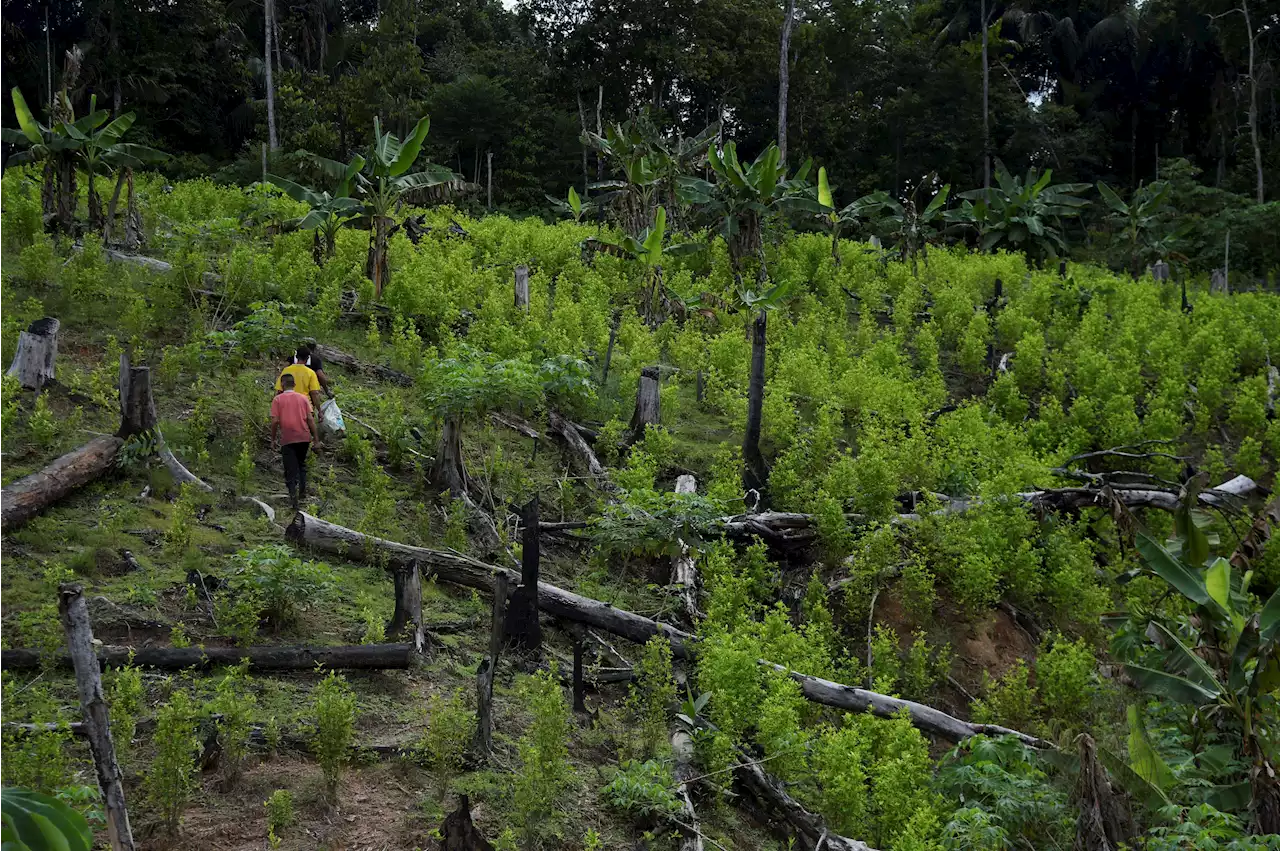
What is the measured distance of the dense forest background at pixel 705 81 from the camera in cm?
2761

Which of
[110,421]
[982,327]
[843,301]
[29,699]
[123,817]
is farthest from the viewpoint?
[843,301]

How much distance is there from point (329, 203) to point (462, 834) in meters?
10.6

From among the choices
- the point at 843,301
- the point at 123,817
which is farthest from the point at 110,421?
the point at 843,301

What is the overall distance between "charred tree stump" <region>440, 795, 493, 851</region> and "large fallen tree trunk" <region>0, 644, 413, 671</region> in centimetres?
198

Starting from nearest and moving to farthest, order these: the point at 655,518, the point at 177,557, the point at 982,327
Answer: the point at 177,557, the point at 655,518, the point at 982,327

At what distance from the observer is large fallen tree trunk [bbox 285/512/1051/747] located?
777 centimetres

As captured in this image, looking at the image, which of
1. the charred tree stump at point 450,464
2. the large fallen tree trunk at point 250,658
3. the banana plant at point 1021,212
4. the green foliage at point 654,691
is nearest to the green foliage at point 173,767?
the large fallen tree trunk at point 250,658

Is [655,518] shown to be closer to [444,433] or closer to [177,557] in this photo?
[444,433]

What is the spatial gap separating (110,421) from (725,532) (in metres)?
5.59

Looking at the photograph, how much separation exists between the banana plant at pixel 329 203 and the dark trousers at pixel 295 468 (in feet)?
17.3

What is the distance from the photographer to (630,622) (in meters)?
8.36

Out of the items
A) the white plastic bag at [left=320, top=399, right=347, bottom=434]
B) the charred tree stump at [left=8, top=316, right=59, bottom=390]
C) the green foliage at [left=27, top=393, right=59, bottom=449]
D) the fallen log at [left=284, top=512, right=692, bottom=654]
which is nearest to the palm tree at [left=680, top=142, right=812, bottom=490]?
the white plastic bag at [left=320, top=399, right=347, bottom=434]

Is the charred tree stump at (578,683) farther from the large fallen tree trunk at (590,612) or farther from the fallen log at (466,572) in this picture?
the fallen log at (466,572)

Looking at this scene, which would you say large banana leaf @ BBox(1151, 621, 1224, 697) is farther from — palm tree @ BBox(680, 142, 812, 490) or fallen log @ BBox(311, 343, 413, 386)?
palm tree @ BBox(680, 142, 812, 490)
